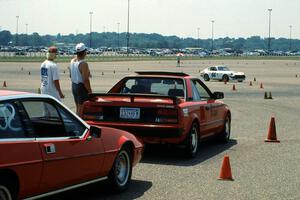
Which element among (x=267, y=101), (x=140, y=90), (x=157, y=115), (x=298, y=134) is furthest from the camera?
Answer: (x=267, y=101)

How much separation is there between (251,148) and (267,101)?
13.8 m

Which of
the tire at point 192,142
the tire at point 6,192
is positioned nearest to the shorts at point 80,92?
the tire at point 192,142

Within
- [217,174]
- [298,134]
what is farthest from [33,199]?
[298,134]

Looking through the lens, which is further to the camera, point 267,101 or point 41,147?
point 267,101

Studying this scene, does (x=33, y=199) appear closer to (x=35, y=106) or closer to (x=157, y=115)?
(x=35, y=106)

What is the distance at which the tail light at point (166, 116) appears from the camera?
10039 mm

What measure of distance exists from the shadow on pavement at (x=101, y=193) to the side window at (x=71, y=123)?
85 centimetres

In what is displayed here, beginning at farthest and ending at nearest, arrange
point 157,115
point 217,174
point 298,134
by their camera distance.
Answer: point 298,134, point 157,115, point 217,174

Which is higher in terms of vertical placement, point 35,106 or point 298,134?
point 35,106

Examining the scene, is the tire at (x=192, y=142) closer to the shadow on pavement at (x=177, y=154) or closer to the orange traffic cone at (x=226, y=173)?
the shadow on pavement at (x=177, y=154)

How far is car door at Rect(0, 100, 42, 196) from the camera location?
18.4ft

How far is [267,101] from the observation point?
2528cm

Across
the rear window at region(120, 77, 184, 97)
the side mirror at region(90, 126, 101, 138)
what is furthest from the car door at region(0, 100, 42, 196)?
the rear window at region(120, 77, 184, 97)

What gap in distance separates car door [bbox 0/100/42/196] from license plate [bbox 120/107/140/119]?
4.21 meters
